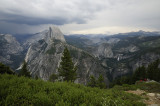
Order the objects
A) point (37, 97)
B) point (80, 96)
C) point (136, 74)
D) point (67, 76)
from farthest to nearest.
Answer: point (136, 74) < point (67, 76) < point (80, 96) < point (37, 97)

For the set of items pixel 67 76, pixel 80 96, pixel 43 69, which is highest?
pixel 80 96

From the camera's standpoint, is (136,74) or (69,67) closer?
(69,67)

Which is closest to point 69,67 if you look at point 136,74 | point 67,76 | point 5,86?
point 67,76

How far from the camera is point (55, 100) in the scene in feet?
16.6

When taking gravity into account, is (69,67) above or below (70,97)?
below

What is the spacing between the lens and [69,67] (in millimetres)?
28578

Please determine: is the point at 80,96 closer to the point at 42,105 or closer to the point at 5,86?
the point at 42,105

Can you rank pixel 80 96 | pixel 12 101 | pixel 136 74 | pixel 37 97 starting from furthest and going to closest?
1. pixel 136 74
2. pixel 80 96
3. pixel 37 97
4. pixel 12 101

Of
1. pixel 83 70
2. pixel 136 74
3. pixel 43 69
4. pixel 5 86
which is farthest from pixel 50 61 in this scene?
pixel 5 86

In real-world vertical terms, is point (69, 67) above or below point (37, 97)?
below

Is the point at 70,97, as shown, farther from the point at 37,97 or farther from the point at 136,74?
the point at 136,74

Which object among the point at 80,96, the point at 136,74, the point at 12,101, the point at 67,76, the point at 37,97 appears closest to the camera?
the point at 12,101

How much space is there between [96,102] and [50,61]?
651 ft

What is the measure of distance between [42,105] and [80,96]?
2.11 meters
